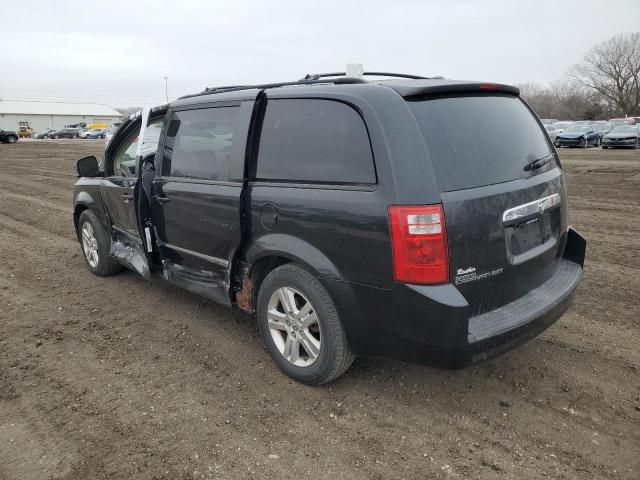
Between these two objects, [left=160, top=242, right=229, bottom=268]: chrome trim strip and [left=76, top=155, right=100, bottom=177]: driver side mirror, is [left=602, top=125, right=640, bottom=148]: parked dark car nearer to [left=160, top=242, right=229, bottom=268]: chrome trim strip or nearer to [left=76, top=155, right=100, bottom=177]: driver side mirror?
[left=76, top=155, right=100, bottom=177]: driver side mirror

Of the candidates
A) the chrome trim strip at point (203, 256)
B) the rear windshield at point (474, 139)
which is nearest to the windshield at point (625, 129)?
the rear windshield at point (474, 139)

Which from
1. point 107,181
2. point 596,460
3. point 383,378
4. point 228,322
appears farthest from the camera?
point 107,181

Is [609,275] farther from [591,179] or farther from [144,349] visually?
[591,179]

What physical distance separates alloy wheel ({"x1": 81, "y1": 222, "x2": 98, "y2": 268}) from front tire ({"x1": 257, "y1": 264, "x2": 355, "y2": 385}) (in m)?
2.97

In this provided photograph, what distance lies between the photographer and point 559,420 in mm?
2822

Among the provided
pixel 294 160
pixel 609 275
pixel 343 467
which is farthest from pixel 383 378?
pixel 609 275

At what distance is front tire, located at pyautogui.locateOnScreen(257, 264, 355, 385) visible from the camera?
2.94 metres

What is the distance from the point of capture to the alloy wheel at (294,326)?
10.2 ft

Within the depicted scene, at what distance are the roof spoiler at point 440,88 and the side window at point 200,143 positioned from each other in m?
1.27

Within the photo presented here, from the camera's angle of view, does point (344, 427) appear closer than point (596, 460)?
No

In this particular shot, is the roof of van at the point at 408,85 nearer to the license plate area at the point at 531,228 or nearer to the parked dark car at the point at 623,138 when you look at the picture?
the license plate area at the point at 531,228

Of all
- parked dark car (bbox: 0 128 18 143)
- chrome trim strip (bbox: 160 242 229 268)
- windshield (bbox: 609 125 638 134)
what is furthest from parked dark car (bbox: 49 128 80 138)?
chrome trim strip (bbox: 160 242 229 268)

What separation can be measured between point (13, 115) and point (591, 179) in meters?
103

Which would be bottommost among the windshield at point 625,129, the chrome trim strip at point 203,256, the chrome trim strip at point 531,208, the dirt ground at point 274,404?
the dirt ground at point 274,404
